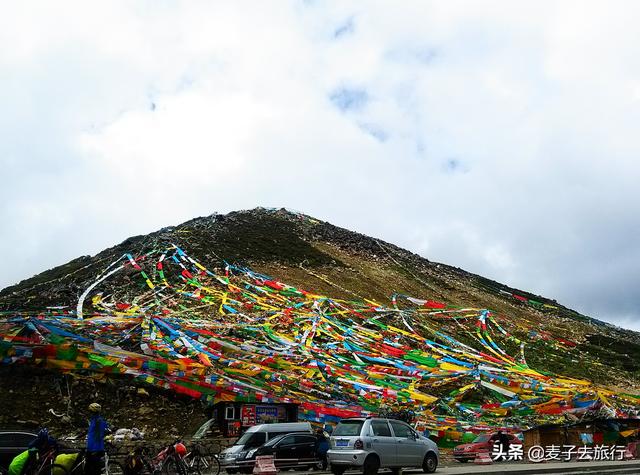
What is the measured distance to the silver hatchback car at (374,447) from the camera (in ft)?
48.4

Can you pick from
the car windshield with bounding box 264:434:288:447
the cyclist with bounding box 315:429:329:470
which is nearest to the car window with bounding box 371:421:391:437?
the cyclist with bounding box 315:429:329:470

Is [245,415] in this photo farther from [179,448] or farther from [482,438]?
[482,438]

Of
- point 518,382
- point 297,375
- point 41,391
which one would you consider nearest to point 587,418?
point 518,382

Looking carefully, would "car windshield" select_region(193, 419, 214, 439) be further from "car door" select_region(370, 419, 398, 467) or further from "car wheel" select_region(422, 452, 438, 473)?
"car wheel" select_region(422, 452, 438, 473)

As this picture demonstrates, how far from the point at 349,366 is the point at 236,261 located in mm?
22519

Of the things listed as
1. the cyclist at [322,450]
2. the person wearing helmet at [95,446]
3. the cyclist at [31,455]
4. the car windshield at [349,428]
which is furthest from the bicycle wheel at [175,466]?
the cyclist at [322,450]

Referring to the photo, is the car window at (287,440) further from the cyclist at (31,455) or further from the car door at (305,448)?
the cyclist at (31,455)

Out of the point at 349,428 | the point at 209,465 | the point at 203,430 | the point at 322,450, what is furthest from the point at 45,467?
the point at 203,430

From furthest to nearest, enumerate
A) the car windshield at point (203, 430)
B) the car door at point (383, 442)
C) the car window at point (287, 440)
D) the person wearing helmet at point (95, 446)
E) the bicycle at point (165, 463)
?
1. the car windshield at point (203, 430)
2. the car window at point (287, 440)
3. the car door at point (383, 442)
4. the bicycle at point (165, 463)
5. the person wearing helmet at point (95, 446)

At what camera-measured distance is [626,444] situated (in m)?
25.8

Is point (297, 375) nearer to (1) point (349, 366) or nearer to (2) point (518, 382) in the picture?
(1) point (349, 366)

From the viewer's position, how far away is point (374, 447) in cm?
1496

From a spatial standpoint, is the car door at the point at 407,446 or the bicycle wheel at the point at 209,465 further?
the bicycle wheel at the point at 209,465

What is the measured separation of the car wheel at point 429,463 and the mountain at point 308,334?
797cm
